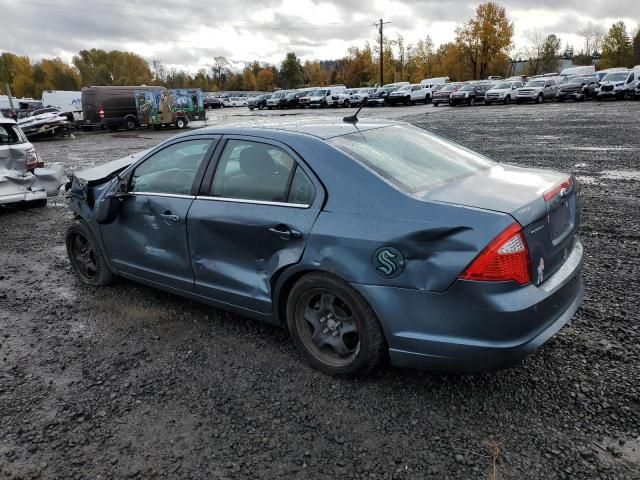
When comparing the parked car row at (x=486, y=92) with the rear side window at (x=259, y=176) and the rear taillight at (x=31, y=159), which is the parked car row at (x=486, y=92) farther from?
the rear side window at (x=259, y=176)

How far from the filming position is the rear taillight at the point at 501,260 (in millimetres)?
2447

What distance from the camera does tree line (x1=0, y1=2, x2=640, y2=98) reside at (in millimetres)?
69062

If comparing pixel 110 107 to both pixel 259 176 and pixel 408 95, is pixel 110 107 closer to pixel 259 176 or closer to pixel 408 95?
pixel 408 95

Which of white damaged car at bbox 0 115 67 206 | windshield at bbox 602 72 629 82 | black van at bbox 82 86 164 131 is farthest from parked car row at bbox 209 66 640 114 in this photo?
white damaged car at bbox 0 115 67 206

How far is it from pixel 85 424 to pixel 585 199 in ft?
22.4

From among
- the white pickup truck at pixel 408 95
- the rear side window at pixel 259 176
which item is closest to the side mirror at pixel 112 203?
the rear side window at pixel 259 176

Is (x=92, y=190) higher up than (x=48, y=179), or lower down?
higher up

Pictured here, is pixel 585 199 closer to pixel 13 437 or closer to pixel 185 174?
pixel 185 174

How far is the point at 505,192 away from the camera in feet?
9.27

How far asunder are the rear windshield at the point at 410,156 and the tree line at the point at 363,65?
72384mm

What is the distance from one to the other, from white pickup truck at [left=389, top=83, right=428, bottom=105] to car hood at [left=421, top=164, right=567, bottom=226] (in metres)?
41.2

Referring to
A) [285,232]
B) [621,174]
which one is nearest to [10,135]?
A: [285,232]

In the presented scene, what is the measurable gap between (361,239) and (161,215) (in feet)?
5.77

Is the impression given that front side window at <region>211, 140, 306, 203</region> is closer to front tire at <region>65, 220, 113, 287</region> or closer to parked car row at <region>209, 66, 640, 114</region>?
front tire at <region>65, 220, 113, 287</region>
